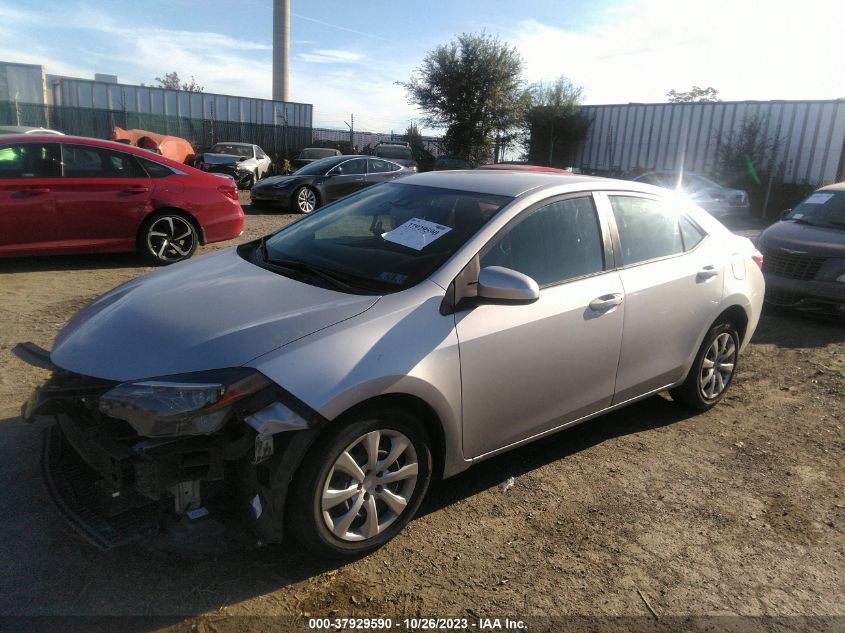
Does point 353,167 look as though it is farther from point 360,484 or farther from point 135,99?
point 135,99

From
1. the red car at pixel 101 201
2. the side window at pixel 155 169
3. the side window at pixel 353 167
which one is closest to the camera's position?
the red car at pixel 101 201

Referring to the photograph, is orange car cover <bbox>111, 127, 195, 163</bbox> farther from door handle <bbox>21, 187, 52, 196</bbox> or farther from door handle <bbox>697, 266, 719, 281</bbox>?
door handle <bbox>697, 266, 719, 281</bbox>

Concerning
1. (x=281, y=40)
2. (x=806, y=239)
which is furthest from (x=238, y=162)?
(x=281, y=40)

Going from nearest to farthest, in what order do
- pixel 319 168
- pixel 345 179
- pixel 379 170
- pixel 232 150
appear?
pixel 345 179
pixel 319 168
pixel 379 170
pixel 232 150

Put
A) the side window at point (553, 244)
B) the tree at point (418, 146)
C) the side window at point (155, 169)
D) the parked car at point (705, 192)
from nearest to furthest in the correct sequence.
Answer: the side window at point (553, 244) → the side window at point (155, 169) → the parked car at point (705, 192) → the tree at point (418, 146)

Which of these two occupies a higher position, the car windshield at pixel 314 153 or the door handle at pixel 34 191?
the car windshield at pixel 314 153

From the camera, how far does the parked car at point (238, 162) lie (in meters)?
20.9

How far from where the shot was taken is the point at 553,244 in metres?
3.46

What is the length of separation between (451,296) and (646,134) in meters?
28.1

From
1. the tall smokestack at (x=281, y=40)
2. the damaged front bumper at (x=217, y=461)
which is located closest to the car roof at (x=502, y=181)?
the damaged front bumper at (x=217, y=461)

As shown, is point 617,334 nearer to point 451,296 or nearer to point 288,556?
point 451,296

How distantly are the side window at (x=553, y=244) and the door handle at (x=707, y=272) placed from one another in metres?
0.96

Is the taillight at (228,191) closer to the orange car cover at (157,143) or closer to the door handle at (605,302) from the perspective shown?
the door handle at (605,302)

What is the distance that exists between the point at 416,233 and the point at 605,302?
110cm
